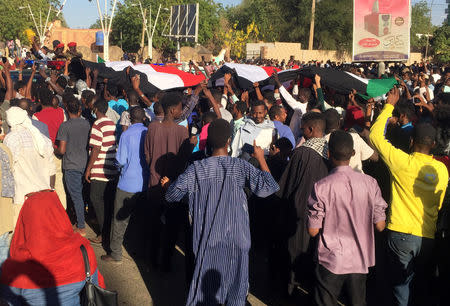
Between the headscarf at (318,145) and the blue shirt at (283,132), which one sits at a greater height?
the blue shirt at (283,132)

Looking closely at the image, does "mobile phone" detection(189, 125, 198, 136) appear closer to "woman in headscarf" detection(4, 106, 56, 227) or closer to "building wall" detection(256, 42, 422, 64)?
"woman in headscarf" detection(4, 106, 56, 227)

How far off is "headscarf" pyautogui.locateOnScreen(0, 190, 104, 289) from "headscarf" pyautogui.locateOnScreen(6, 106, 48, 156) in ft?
7.15

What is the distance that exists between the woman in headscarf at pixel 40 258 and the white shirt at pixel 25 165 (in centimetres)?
189

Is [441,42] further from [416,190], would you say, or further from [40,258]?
[40,258]

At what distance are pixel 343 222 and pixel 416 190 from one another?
2.44ft

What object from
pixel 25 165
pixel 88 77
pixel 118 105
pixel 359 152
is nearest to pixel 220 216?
pixel 359 152

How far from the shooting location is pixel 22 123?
5.23 meters

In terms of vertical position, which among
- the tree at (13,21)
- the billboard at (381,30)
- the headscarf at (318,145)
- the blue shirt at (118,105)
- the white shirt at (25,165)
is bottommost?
the white shirt at (25,165)

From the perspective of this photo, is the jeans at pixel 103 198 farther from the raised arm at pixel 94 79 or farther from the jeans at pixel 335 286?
the raised arm at pixel 94 79

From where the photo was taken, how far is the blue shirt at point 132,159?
18.4ft

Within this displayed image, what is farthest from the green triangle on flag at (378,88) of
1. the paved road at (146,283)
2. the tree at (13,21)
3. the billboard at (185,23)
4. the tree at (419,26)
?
the tree at (13,21)

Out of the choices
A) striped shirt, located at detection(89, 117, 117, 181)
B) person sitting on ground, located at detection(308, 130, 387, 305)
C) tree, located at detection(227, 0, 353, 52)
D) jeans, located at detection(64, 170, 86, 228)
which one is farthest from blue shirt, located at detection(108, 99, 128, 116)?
tree, located at detection(227, 0, 353, 52)

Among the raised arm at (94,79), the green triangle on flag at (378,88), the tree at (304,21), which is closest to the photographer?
the green triangle on flag at (378,88)

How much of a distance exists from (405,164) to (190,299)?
1.98 meters
